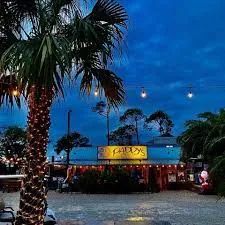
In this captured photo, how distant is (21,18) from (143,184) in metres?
29.9

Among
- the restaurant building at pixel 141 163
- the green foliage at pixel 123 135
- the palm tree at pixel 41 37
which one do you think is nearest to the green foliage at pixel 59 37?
the palm tree at pixel 41 37

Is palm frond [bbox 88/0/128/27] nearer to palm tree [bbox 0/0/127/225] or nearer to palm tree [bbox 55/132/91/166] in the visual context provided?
palm tree [bbox 0/0/127/225]

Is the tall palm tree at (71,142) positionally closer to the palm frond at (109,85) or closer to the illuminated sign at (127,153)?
the illuminated sign at (127,153)

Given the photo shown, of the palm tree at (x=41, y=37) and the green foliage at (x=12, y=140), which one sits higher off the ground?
the green foliage at (x=12, y=140)

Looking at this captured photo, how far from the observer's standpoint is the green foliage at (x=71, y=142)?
72.2 meters

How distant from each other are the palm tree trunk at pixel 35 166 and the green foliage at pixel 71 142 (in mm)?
61626

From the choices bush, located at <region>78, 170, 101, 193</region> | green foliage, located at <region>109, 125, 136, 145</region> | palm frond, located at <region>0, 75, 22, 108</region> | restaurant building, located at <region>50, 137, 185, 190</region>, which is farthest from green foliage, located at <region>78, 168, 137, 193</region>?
green foliage, located at <region>109, 125, 136, 145</region>

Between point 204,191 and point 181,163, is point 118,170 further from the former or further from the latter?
point 181,163

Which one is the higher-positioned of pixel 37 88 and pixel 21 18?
pixel 21 18

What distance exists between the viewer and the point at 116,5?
29.3ft

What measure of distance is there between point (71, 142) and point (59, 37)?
66616 mm

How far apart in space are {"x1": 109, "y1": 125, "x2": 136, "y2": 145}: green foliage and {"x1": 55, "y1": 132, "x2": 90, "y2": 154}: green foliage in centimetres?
460

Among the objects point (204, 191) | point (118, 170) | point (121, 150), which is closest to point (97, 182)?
point (118, 170)

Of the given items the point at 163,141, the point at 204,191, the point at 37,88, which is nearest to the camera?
the point at 37,88
